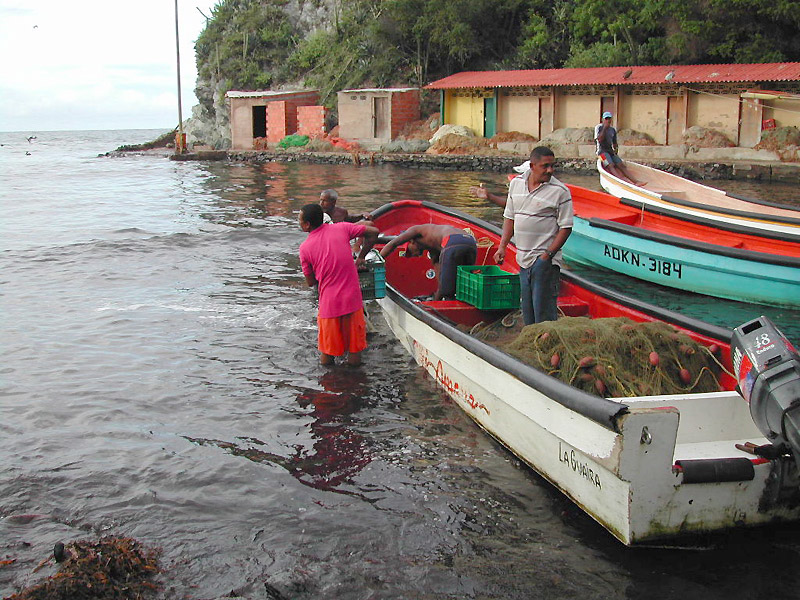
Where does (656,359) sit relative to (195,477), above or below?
above

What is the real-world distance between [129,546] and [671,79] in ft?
96.7

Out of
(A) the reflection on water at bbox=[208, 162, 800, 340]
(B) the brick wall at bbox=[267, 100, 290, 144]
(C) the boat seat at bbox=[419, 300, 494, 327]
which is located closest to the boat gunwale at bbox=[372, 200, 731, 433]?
(C) the boat seat at bbox=[419, 300, 494, 327]

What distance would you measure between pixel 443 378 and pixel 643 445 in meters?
3.13

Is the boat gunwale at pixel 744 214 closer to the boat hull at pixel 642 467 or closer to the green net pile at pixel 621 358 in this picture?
the green net pile at pixel 621 358

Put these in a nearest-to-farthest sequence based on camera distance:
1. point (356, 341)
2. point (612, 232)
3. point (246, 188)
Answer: point (356, 341) → point (612, 232) → point (246, 188)

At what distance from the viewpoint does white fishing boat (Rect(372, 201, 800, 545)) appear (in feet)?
14.6

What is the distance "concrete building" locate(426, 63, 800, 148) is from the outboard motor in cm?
2637

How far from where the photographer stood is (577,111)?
3491cm

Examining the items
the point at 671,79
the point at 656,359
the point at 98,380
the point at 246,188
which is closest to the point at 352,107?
the point at 246,188

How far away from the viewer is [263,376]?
8500 millimetres

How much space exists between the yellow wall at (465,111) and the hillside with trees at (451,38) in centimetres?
354

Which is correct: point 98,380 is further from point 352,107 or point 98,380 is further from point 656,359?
point 352,107

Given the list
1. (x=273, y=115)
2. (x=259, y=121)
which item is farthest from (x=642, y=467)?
(x=259, y=121)

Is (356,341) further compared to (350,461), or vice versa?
(356,341)
